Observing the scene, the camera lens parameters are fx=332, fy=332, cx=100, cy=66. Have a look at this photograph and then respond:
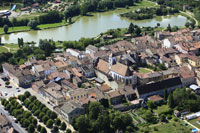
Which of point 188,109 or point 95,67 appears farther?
point 95,67

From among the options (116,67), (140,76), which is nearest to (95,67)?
(116,67)

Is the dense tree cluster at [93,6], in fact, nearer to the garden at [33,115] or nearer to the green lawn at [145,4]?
the green lawn at [145,4]

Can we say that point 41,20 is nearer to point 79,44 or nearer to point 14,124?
point 79,44

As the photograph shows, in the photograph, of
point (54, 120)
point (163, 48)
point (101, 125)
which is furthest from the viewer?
point (163, 48)

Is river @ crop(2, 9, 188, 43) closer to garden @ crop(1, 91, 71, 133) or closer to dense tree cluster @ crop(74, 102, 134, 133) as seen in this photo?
garden @ crop(1, 91, 71, 133)

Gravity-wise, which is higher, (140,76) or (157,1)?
(157,1)

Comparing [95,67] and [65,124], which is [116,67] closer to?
[95,67]

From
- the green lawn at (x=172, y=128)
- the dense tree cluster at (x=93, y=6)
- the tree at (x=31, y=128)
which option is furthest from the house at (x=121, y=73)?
the dense tree cluster at (x=93, y=6)
